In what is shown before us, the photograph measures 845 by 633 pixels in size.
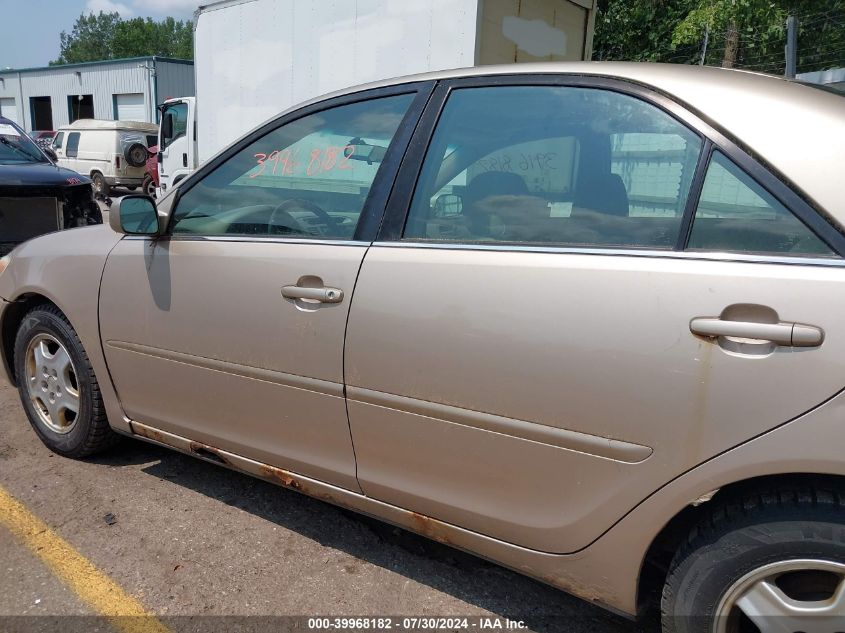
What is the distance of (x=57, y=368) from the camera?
323 cm

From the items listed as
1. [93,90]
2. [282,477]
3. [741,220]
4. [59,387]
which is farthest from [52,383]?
[93,90]

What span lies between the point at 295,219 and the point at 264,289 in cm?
31

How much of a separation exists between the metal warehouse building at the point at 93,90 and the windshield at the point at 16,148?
25.7 meters

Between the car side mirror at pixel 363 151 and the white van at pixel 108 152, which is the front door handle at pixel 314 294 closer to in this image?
the car side mirror at pixel 363 151

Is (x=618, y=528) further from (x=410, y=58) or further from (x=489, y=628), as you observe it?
(x=410, y=58)

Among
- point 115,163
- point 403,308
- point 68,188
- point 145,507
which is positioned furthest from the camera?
point 115,163

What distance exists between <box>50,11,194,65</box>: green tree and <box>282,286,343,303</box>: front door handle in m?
91.7

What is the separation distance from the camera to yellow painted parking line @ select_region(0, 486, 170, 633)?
7.42ft

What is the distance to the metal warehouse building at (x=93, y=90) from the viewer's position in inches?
1230

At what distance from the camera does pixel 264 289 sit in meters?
2.37

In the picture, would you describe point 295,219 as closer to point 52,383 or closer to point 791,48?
point 52,383

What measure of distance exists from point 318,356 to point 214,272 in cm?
59

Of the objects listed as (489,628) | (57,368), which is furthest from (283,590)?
(57,368)

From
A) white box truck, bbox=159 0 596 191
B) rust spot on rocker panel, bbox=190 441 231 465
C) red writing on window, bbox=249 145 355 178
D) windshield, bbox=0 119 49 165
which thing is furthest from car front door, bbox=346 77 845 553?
windshield, bbox=0 119 49 165
